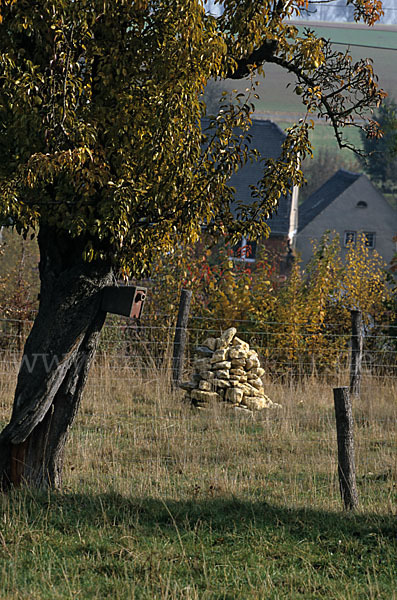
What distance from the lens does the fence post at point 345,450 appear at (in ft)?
20.8

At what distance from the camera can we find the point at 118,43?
584 cm

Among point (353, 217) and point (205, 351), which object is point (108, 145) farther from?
A: point (353, 217)

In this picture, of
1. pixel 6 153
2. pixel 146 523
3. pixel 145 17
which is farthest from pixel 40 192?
pixel 146 523

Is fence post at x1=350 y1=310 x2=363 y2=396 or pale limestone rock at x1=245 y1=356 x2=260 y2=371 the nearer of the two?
pale limestone rock at x1=245 y1=356 x2=260 y2=371

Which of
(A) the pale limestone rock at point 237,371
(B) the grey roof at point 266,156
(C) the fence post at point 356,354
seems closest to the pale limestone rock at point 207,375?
(A) the pale limestone rock at point 237,371

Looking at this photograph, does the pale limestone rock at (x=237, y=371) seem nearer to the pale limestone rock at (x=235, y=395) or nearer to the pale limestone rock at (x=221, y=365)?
the pale limestone rock at (x=221, y=365)

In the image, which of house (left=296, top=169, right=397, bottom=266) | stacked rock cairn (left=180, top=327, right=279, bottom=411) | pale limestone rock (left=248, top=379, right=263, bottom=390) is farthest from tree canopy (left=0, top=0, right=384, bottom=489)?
house (left=296, top=169, right=397, bottom=266)

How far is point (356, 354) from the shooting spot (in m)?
12.1

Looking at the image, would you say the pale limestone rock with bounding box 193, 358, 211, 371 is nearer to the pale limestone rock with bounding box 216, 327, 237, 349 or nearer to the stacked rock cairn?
the stacked rock cairn

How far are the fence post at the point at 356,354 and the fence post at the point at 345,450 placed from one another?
552cm

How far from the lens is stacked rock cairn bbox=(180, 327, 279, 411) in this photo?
11062 mm

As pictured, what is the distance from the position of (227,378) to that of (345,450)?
490 centimetres

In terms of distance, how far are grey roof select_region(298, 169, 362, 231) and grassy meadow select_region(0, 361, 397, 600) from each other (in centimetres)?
3515

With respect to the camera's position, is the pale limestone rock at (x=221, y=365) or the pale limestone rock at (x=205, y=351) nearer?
the pale limestone rock at (x=221, y=365)
